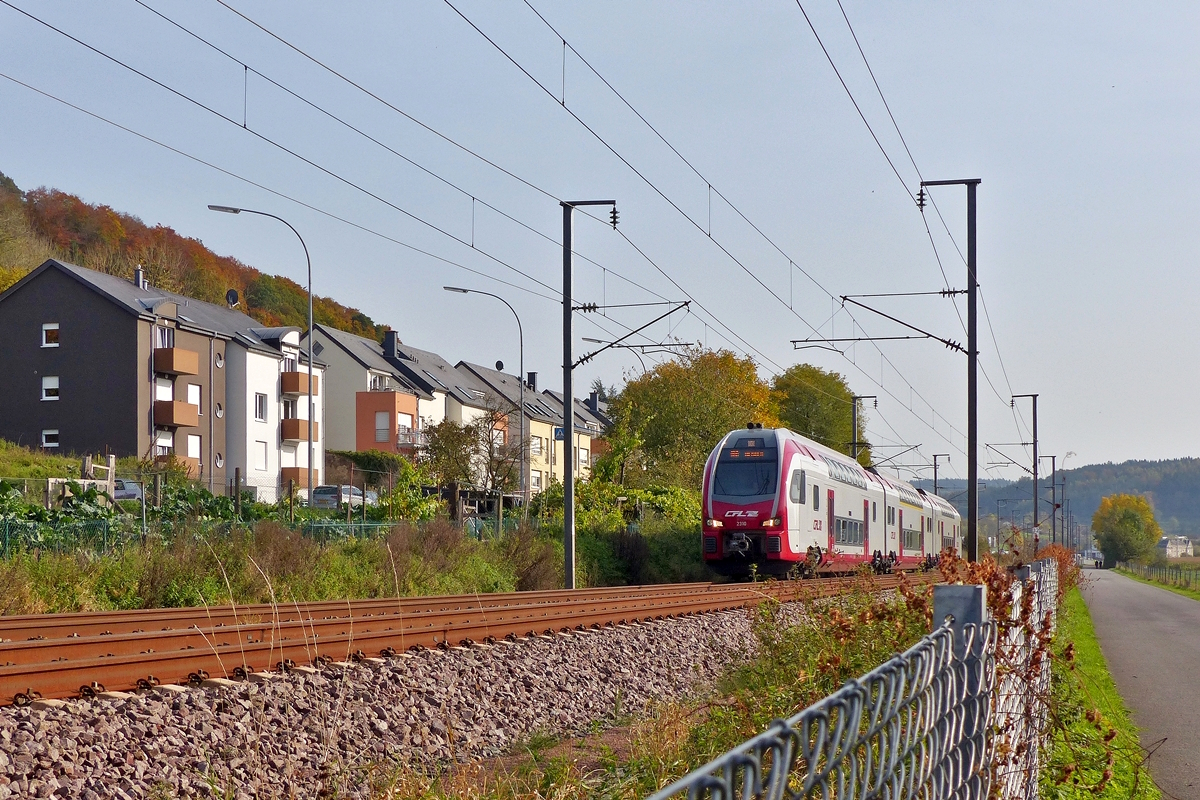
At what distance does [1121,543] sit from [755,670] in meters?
147

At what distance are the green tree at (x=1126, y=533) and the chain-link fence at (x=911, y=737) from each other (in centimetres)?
14595

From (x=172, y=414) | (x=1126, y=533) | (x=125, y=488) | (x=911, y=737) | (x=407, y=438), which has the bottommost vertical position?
(x=1126, y=533)

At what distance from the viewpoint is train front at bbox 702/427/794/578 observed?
27.5m

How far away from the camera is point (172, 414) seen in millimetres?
53938

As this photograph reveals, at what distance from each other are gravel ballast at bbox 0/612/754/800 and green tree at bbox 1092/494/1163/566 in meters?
140

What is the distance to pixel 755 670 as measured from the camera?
33.1 ft

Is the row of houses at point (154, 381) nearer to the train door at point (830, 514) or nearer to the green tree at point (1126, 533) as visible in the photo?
the train door at point (830, 514)

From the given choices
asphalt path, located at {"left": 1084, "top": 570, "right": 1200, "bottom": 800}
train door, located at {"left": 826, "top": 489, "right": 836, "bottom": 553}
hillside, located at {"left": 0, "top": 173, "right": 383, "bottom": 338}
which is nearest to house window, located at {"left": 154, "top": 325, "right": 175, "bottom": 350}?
hillside, located at {"left": 0, "top": 173, "right": 383, "bottom": 338}

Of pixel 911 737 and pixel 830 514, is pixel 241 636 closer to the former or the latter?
pixel 911 737

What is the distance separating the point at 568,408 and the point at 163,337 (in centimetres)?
3508

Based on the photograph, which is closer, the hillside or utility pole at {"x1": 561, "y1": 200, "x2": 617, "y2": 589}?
utility pole at {"x1": 561, "y1": 200, "x2": 617, "y2": 589}

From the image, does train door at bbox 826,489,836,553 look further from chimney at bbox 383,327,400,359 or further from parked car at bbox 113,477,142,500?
chimney at bbox 383,327,400,359

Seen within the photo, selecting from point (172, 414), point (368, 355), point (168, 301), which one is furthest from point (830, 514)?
point (368, 355)

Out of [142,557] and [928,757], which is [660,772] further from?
[142,557]
